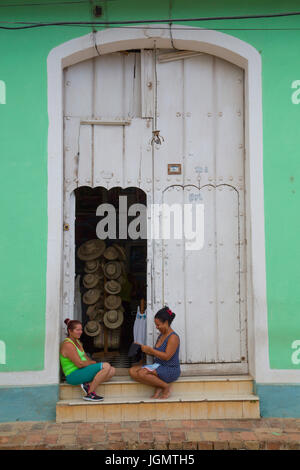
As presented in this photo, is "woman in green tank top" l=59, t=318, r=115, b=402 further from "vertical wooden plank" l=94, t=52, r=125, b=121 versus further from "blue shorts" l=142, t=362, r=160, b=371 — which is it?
"vertical wooden plank" l=94, t=52, r=125, b=121

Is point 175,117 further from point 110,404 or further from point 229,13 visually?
point 110,404

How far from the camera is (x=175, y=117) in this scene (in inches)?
233

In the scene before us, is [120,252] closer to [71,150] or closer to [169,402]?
[71,150]

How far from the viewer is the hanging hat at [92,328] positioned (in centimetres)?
651

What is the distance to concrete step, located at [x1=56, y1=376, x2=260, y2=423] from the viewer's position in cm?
522

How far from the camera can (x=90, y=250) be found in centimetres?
679

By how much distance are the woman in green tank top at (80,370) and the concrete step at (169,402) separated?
Result: 5.3 inches

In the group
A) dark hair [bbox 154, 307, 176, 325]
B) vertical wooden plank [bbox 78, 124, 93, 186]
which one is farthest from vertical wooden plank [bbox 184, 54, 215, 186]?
dark hair [bbox 154, 307, 176, 325]

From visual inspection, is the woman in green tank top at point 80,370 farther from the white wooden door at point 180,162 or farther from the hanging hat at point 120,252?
the hanging hat at point 120,252

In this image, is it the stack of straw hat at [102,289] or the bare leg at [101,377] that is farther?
the stack of straw hat at [102,289]

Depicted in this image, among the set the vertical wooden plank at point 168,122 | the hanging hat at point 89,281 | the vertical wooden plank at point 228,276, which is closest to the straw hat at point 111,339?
the hanging hat at point 89,281

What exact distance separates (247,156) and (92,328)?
290 cm

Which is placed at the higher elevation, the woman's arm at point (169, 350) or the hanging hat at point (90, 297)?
the hanging hat at point (90, 297)
